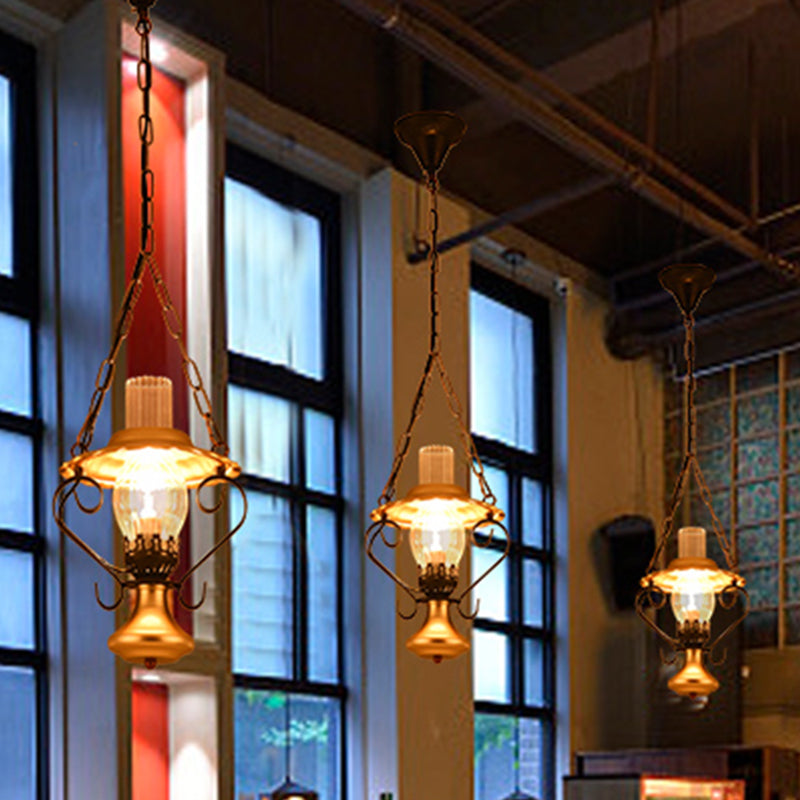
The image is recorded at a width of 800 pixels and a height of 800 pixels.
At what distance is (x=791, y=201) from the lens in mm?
9969

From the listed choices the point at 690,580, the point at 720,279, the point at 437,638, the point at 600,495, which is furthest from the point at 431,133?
the point at 600,495

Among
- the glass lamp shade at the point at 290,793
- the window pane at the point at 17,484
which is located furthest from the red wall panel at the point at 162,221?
the glass lamp shade at the point at 290,793

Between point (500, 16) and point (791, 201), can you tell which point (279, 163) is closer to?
point (500, 16)

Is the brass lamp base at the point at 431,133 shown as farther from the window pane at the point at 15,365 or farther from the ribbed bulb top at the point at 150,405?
the window pane at the point at 15,365

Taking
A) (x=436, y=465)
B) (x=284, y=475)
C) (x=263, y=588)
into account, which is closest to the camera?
(x=436, y=465)

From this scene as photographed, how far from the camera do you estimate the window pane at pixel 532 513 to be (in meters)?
10.2

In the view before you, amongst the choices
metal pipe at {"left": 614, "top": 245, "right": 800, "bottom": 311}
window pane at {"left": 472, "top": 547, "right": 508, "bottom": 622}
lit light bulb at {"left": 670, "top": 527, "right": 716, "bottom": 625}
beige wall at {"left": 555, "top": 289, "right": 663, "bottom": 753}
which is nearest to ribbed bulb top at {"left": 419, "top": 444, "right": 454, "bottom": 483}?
lit light bulb at {"left": 670, "top": 527, "right": 716, "bottom": 625}

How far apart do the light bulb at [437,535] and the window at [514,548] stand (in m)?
5.28

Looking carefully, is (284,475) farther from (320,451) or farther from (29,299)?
(29,299)

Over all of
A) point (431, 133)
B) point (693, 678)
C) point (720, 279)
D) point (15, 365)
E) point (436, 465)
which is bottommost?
point (693, 678)

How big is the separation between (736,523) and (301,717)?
385 centimetres

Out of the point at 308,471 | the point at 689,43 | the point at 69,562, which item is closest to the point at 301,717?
the point at 308,471

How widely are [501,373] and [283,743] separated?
3.16 meters

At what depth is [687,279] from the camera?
5273 mm
